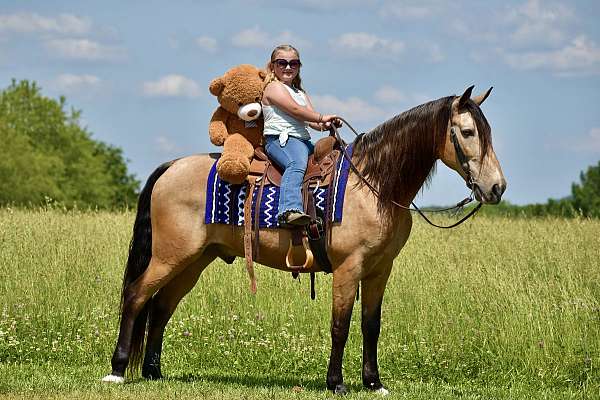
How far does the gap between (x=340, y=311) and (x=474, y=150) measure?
1.65 m

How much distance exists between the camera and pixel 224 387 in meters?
7.82

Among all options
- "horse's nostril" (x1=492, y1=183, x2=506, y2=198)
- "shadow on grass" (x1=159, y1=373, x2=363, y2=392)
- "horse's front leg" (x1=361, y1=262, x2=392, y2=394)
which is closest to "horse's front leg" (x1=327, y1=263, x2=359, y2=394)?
"horse's front leg" (x1=361, y1=262, x2=392, y2=394)

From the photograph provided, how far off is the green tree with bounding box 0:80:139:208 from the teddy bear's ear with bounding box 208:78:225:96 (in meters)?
47.9

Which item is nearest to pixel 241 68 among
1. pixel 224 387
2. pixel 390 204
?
pixel 390 204

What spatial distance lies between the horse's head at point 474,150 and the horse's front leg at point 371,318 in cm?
109

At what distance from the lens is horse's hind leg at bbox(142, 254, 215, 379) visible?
8.23m

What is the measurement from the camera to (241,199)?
301 inches

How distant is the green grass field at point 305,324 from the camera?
8.30m

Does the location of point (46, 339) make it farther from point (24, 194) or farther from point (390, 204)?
point (24, 194)

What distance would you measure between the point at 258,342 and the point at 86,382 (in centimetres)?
230

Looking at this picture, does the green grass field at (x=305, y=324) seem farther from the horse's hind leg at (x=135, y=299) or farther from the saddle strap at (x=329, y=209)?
the saddle strap at (x=329, y=209)

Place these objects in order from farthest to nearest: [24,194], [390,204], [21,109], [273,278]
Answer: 1. [21,109]
2. [24,194]
3. [273,278]
4. [390,204]

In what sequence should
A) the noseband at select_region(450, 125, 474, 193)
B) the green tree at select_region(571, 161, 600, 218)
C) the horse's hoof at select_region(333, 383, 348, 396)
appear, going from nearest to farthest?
the noseband at select_region(450, 125, 474, 193) → the horse's hoof at select_region(333, 383, 348, 396) → the green tree at select_region(571, 161, 600, 218)

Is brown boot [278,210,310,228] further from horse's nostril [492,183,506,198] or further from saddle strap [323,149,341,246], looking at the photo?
horse's nostril [492,183,506,198]
